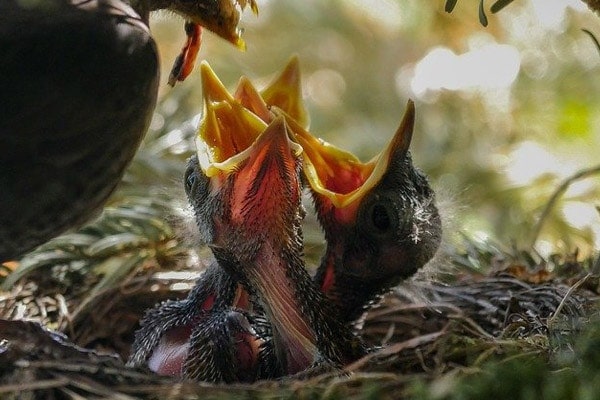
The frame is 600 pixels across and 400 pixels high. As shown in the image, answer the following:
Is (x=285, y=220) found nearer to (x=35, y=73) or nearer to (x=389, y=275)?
(x=389, y=275)

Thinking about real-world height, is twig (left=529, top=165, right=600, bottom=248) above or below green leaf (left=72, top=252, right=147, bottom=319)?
above

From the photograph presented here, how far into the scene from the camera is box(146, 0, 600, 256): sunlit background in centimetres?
232

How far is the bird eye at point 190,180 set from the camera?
1395 mm

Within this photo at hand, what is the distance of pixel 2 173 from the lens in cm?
113

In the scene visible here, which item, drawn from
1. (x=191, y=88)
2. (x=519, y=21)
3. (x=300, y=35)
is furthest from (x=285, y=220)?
(x=300, y=35)

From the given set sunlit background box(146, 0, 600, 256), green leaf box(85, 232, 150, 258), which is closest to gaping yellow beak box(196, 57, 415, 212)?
green leaf box(85, 232, 150, 258)

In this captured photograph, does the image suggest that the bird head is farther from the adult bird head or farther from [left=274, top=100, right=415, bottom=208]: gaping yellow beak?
the adult bird head

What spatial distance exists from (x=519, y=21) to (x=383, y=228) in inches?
60.1

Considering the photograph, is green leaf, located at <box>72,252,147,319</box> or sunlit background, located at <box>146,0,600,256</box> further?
sunlit background, located at <box>146,0,600,256</box>

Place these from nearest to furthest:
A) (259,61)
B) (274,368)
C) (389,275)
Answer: (274,368) < (389,275) < (259,61)

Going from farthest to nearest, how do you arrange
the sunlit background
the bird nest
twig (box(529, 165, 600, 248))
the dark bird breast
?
the sunlit background
twig (box(529, 165, 600, 248))
the dark bird breast
the bird nest

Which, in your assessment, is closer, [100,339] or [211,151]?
[211,151]

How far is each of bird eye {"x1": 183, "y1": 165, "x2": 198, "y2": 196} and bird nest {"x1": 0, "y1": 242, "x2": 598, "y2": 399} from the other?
0.25 meters

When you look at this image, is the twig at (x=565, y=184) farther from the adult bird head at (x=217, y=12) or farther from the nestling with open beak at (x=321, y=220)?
the adult bird head at (x=217, y=12)
